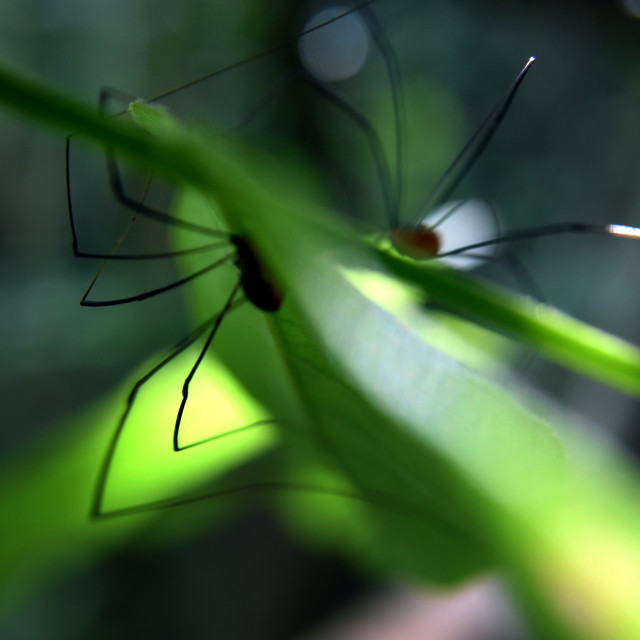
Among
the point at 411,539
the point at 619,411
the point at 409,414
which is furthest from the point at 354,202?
the point at 409,414

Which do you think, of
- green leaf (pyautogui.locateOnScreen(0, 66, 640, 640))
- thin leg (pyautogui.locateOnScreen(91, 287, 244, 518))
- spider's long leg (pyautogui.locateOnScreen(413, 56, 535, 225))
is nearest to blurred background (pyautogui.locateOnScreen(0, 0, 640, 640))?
spider's long leg (pyautogui.locateOnScreen(413, 56, 535, 225))

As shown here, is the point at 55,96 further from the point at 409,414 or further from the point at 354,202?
the point at 354,202

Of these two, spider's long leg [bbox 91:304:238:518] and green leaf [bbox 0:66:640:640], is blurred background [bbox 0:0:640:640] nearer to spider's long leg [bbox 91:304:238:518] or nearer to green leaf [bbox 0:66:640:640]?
spider's long leg [bbox 91:304:238:518]

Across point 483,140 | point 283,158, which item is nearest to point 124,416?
point 483,140

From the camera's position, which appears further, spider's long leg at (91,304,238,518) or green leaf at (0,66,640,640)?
spider's long leg at (91,304,238,518)

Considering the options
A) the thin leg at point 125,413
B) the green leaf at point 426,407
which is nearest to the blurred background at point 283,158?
the thin leg at point 125,413

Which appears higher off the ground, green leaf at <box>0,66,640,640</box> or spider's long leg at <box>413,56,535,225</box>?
spider's long leg at <box>413,56,535,225</box>

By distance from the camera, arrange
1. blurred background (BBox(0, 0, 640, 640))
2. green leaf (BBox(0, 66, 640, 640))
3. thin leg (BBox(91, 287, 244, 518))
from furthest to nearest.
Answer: blurred background (BBox(0, 0, 640, 640)), thin leg (BBox(91, 287, 244, 518)), green leaf (BBox(0, 66, 640, 640))

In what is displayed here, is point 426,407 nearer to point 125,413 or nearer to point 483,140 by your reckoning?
point 125,413

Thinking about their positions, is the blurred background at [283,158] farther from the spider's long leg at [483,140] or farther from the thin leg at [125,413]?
the thin leg at [125,413]
